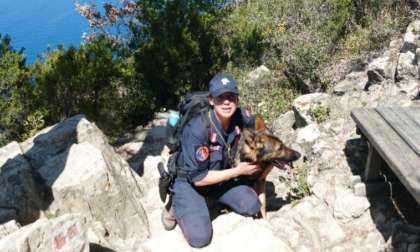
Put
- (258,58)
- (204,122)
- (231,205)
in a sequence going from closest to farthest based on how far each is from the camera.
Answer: (204,122)
(231,205)
(258,58)

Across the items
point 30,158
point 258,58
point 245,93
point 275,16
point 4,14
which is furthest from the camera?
point 4,14

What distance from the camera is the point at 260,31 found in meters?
13.3

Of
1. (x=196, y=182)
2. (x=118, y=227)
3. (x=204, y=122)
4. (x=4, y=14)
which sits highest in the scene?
(x=4, y=14)

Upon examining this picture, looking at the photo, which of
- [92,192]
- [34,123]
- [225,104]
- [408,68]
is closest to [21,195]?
[92,192]

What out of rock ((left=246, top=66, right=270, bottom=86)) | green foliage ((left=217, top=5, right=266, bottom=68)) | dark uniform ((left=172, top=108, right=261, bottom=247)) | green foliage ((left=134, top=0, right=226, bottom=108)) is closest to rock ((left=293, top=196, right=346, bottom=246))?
dark uniform ((left=172, top=108, right=261, bottom=247))

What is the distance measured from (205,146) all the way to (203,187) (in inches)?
25.1

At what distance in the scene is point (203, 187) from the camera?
3.93 meters

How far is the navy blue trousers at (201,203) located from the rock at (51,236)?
1050 millimetres

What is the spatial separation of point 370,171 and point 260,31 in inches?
408

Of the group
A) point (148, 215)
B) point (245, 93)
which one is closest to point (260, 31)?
point (245, 93)

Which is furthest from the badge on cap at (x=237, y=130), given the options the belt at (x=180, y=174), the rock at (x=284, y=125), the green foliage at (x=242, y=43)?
the green foliage at (x=242, y=43)

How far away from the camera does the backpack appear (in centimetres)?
379

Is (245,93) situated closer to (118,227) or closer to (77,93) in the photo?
(77,93)

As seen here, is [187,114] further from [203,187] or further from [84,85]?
[84,85]
